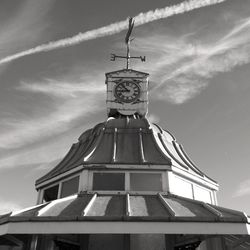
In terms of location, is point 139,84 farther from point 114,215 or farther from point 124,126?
point 114,215

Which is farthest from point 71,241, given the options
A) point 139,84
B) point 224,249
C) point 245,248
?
point 139,84

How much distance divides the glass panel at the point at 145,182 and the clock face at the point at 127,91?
24.9 ft

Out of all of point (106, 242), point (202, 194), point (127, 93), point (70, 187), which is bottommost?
point (106, 242)

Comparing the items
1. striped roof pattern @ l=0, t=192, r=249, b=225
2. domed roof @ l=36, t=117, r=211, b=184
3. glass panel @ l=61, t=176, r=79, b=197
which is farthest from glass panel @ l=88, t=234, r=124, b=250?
domed roof @ l=36, t=117, r=211, b=184

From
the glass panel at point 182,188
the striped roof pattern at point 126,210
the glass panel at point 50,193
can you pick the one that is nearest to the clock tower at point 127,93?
the glass panel at point 50,193

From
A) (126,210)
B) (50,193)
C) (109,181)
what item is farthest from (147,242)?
(50,193)

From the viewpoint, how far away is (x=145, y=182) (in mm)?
13070

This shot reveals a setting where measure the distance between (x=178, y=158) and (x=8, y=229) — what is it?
881cm

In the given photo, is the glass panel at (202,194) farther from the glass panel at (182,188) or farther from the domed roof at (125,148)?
the domed roof at (125,148)

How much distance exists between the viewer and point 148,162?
43.8ft

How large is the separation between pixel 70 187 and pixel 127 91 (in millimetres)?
8374

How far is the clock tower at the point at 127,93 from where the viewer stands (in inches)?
781

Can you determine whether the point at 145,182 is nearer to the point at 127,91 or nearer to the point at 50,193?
the point at 50,193

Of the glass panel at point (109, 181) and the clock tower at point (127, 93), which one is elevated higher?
the clock tower at point (127, 93)
